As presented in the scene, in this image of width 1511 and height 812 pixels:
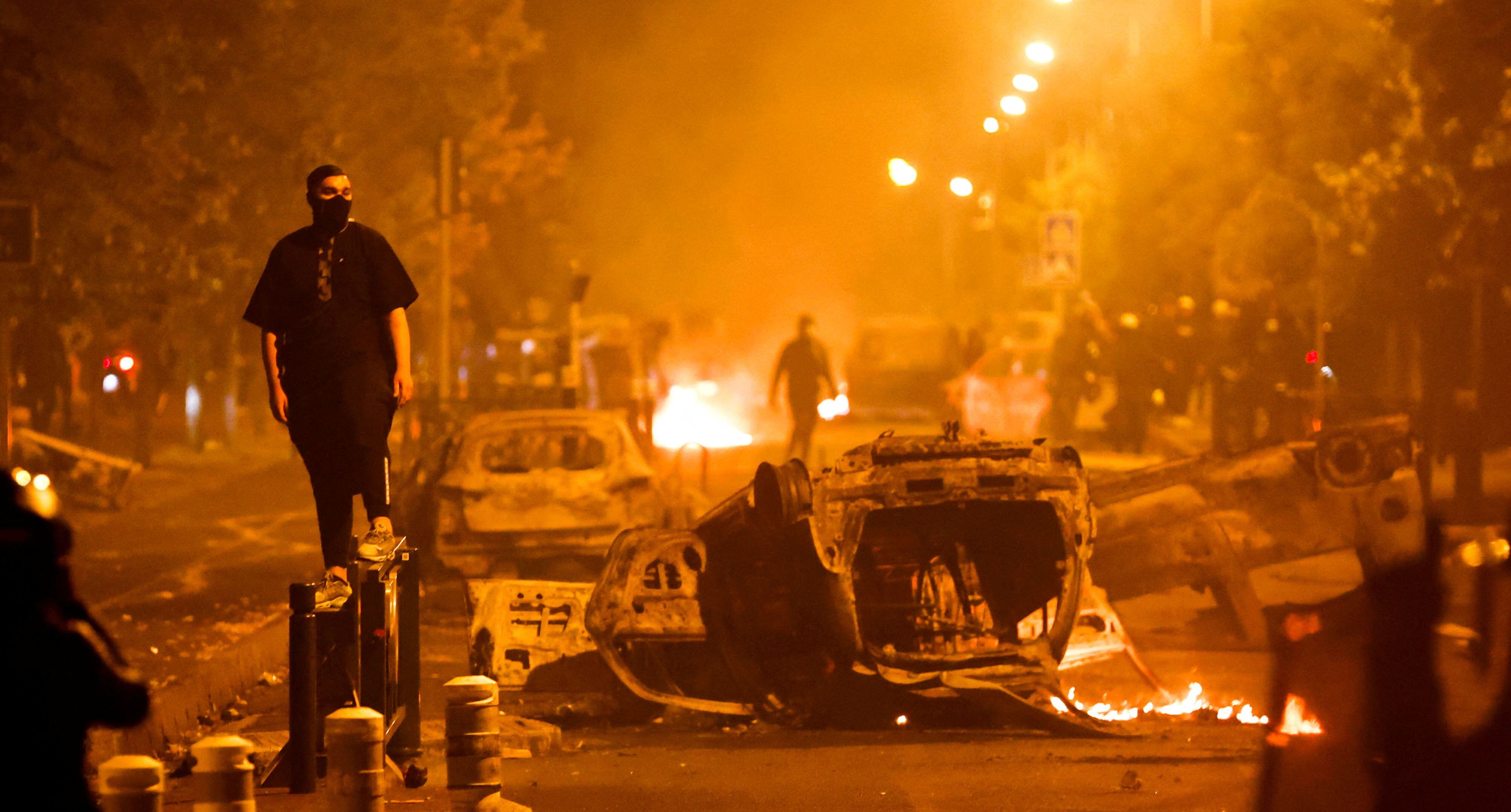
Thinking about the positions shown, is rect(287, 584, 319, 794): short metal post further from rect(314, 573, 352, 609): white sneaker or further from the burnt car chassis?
the burnt car chassis

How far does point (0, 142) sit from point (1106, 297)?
115ft

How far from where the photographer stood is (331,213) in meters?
7.37

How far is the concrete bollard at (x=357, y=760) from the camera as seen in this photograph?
5816 millimetres

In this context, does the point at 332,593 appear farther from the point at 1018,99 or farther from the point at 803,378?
the point at 1018,99

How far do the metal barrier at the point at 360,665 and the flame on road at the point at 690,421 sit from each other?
20.3 m

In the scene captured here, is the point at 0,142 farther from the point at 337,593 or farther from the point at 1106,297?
the point at 1106,297

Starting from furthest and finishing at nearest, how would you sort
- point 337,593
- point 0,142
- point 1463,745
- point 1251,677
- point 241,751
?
point 0,142
point 1251,677
point 337,593
point 241,751
point 1463,745

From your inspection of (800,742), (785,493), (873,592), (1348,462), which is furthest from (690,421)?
(785,493)

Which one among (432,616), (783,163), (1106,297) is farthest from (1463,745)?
(783,163)

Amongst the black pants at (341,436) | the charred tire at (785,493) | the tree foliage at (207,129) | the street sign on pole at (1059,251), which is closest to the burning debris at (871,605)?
the charred tire at (785,493)

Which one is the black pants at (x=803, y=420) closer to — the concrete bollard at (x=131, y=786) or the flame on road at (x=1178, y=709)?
the flame on road at (x=1178, y=709)

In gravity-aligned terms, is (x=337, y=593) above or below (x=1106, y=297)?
below

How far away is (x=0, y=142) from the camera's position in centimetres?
2017

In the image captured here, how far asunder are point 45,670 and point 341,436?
3.95m
